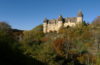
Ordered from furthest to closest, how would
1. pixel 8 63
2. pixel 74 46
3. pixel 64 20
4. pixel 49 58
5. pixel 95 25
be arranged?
1. pixel 64 20
2. pixel 95 25
3. pixel 74 46
4. pixel 49 58
5. pixel 8 63

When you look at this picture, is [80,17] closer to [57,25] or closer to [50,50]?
[57,25]

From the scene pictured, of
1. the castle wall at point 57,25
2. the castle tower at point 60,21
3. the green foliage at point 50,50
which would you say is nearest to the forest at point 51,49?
the green foliage at point 50,50

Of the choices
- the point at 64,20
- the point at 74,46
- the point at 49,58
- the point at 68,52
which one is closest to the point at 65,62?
the point at 49,58

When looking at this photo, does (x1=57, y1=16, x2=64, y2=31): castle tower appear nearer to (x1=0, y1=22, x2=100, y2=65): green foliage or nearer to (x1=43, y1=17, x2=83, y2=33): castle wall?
(x1=43, y1=17, x2=83, y2=33): castle wall

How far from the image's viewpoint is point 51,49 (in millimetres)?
30250

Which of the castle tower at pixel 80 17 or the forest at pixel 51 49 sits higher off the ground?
the castle tower at pixel 80 17

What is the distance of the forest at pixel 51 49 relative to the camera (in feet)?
56.7

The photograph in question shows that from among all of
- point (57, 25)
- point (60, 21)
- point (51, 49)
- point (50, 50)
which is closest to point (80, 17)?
point (60, 21)

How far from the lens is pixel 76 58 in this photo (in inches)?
1428

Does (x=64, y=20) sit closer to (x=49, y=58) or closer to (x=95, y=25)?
(x=95, y=25)

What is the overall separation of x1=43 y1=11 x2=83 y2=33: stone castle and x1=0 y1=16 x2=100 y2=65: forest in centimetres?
359

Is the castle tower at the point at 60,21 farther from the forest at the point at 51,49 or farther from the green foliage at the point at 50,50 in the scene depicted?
the green foliage at the point at 50,50

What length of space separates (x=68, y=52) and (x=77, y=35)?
20781mm

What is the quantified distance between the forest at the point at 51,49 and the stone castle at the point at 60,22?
3589mm
